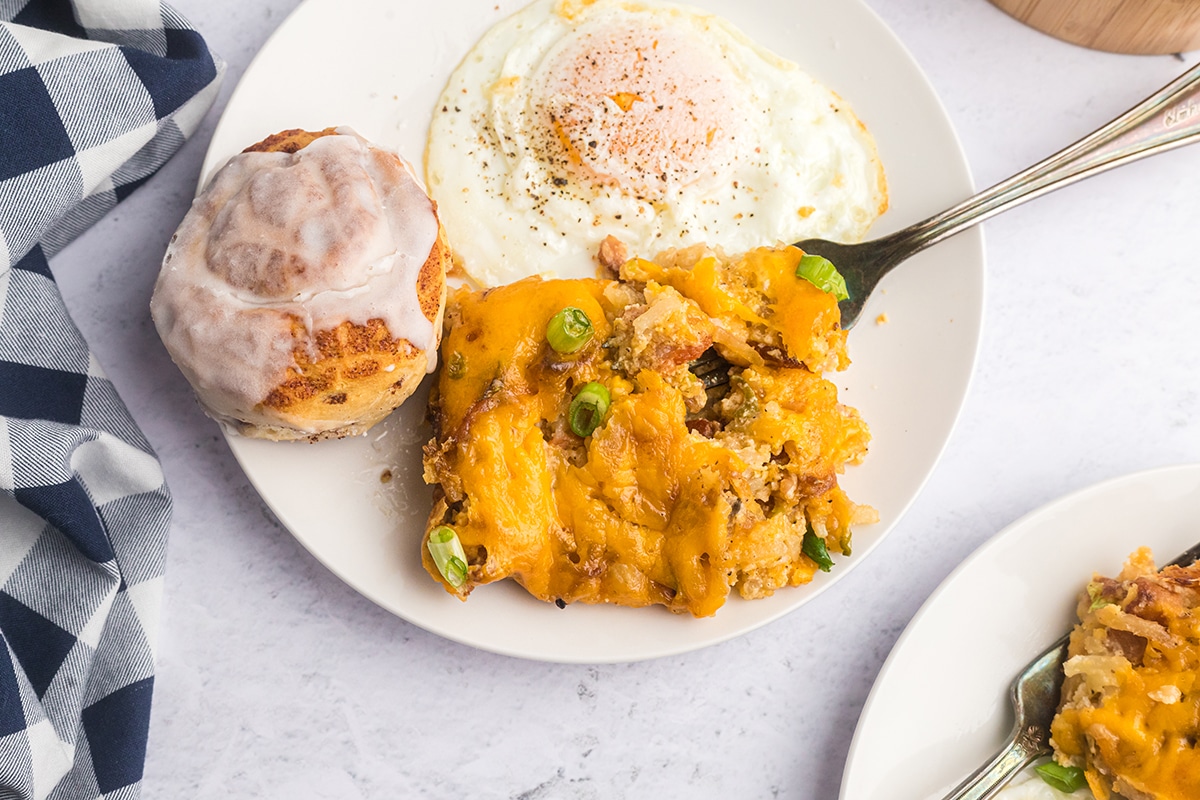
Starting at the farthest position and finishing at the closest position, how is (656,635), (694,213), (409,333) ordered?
(694,213), (656,635), (409,333)

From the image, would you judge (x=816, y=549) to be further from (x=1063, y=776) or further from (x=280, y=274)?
(x=280, y=274)

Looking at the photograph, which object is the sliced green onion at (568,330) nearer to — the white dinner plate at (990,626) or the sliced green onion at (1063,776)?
the white dinner plate at (990,626)

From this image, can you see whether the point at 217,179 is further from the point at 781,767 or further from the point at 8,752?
the point at 781,767

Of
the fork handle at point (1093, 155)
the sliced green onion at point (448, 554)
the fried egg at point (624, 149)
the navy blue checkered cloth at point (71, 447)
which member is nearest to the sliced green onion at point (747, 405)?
the fried egg at point (624, 149)

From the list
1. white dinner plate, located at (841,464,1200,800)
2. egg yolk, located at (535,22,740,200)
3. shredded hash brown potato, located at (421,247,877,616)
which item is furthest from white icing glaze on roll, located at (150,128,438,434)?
white dinner plate, located at (841,464,1200,800)

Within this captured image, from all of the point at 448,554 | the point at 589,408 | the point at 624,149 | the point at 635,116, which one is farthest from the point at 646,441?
the point at 635,116

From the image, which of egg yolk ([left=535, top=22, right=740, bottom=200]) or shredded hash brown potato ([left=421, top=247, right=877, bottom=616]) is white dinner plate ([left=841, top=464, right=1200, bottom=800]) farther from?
egg yolk ([left=535, top=22, right=740, bottom=200])

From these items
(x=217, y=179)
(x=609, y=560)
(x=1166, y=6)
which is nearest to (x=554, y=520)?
(x=609, y=560)
